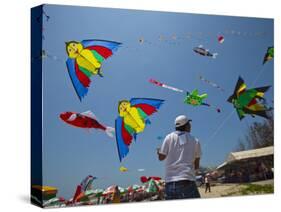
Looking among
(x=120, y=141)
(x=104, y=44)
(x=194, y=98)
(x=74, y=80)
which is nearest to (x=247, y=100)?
(x=194, y=98)

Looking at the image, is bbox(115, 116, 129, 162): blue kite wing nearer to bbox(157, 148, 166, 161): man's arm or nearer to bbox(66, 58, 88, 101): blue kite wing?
bbox(157, 148, 166, 161): man's arm

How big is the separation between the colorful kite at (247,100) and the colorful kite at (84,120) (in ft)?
5.45

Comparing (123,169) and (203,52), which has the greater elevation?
(203,52)

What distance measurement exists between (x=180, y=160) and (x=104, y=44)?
164 centimetres

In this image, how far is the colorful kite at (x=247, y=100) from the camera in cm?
848

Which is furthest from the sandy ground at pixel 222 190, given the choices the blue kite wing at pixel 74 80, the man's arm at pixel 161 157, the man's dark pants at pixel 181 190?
the blue kite wing at pixel 74 80

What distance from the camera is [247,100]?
8.56 m

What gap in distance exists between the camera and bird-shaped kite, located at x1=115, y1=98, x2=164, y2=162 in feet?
25.8

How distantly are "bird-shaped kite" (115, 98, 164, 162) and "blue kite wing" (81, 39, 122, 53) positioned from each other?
0.62m

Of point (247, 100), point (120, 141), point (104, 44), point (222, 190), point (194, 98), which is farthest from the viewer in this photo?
point (247, 100)

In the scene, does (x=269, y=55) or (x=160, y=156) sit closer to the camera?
(x=160, y=156)

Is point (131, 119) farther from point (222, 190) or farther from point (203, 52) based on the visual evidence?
point (222, 190)

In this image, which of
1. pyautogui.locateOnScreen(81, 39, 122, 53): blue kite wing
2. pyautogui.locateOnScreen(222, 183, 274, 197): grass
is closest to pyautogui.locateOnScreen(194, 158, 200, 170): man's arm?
pyautogui.locateOnScreen(222, 183, 274, 197): grass

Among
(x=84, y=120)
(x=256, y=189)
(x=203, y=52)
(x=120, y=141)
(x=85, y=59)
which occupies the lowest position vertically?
(x=256, y=189)
